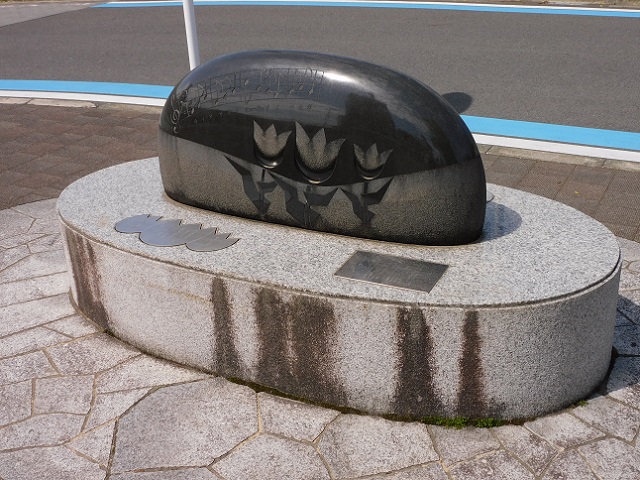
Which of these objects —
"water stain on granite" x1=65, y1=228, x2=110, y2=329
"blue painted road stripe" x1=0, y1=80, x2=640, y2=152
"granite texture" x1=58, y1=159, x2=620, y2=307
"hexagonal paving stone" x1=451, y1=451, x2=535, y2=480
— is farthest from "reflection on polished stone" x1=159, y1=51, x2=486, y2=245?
"blue painted road stripe" x1=0, y1=80, x2=640, y2=152

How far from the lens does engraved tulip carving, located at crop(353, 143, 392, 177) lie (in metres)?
3.53

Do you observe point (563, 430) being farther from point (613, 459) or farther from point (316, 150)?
point (316, 150)

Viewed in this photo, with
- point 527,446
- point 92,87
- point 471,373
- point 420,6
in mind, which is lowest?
point 527,446

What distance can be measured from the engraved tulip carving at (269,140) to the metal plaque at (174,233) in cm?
47

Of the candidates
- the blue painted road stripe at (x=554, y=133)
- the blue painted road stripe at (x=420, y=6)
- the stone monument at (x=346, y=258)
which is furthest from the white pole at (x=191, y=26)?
the blue painted road stripe at (x=420, y=6)

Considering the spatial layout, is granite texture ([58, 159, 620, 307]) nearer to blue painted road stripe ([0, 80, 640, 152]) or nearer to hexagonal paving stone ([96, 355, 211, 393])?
hexagonal paving stone ([96, 355, 211, 393])

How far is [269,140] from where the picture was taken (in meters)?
3.75

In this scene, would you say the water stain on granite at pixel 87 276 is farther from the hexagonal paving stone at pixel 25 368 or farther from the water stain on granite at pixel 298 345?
the water stain on granite at pixel 298 345

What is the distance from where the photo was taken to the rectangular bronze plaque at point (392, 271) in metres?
3.27

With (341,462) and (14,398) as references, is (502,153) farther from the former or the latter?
(14,398)

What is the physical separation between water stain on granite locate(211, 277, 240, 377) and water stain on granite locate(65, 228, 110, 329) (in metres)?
0.78

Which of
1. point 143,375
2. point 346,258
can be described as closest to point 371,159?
point 346,258

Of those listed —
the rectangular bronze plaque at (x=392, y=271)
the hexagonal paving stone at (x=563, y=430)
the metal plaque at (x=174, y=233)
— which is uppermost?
the metal plaque at (x=174, y=233)

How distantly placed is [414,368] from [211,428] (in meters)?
0.94
